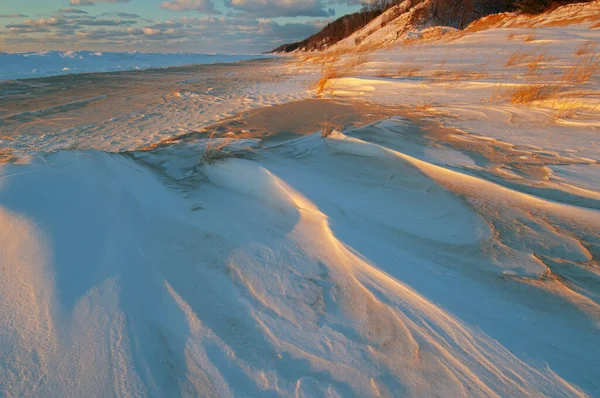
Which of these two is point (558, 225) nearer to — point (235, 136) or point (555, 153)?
point (555, 153)

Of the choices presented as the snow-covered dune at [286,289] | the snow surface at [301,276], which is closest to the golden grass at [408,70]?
the snow surface at [301,276]

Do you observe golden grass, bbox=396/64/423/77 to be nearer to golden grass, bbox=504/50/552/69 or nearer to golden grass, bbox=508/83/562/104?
golden grass, bbox=504/50/552/69

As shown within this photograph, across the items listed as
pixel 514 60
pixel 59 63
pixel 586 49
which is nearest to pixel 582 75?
pixel 514 60

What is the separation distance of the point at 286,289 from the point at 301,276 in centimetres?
8

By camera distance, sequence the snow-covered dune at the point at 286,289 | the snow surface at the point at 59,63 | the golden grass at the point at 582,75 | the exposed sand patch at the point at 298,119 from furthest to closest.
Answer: the snow surface at the point at 59,63, the golden grass at the point at 582,75, the exposed sand patch at the point at 298,119, the snow-covered dune at the point at 286,289

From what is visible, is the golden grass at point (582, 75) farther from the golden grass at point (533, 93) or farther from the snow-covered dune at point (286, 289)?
the snow-covered dune at point (286, 289)

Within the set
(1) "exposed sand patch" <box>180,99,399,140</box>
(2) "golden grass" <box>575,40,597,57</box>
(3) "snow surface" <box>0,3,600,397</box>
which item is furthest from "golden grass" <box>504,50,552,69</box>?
(3) "snow surface" <box>0,3,600,397</box>

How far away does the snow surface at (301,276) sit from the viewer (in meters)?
0.81

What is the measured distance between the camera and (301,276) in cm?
115

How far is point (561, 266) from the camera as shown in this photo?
3.80 feet

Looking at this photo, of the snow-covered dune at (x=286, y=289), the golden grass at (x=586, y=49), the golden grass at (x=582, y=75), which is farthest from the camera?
the golden grass at (x=586, y=49)

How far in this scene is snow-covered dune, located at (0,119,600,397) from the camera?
0.80 metres

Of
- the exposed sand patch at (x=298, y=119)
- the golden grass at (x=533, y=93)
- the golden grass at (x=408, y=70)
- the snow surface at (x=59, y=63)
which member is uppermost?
the golden grass at (x=533, y=93)

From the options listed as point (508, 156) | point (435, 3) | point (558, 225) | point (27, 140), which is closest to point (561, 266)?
point (558, 225)
